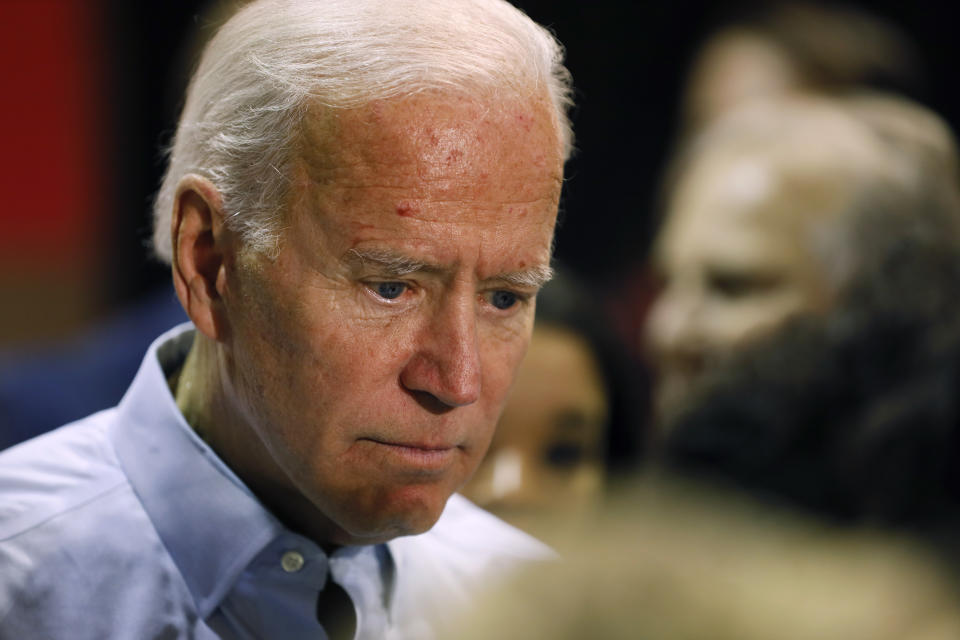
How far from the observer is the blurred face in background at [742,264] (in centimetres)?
309

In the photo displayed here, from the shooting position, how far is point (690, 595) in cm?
85

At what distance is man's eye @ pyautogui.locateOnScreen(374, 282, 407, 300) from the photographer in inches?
52.7

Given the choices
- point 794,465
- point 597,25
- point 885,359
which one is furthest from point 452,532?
point 597,25

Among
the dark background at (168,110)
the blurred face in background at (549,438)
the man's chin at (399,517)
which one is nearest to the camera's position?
the man's chin at (399,517)

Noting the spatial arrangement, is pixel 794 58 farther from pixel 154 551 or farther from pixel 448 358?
pixel 154 551

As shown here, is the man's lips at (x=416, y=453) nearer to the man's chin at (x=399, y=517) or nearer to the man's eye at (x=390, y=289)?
the man's chin at (x=399, y=517)

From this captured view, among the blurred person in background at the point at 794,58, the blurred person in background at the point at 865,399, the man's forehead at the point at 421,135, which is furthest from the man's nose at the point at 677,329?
the man's forehead at the point at 421,135

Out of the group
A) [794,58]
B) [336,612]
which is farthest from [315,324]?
[794,58]

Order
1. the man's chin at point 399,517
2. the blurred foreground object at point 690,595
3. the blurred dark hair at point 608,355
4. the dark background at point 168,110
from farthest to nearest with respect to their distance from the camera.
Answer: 1. the dark background at point 168,110
2. the blurred dark hair at point 608,355
3. the man's chin at point 399,517
4. the blurred foreground object at point 690,595

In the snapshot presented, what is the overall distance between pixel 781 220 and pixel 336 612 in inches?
78.5

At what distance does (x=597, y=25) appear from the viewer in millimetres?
4172

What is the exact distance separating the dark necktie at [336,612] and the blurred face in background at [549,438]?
710 millimetres

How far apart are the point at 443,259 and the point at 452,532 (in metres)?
0.62

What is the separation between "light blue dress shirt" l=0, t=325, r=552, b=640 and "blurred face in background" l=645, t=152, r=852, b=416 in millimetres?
1722
